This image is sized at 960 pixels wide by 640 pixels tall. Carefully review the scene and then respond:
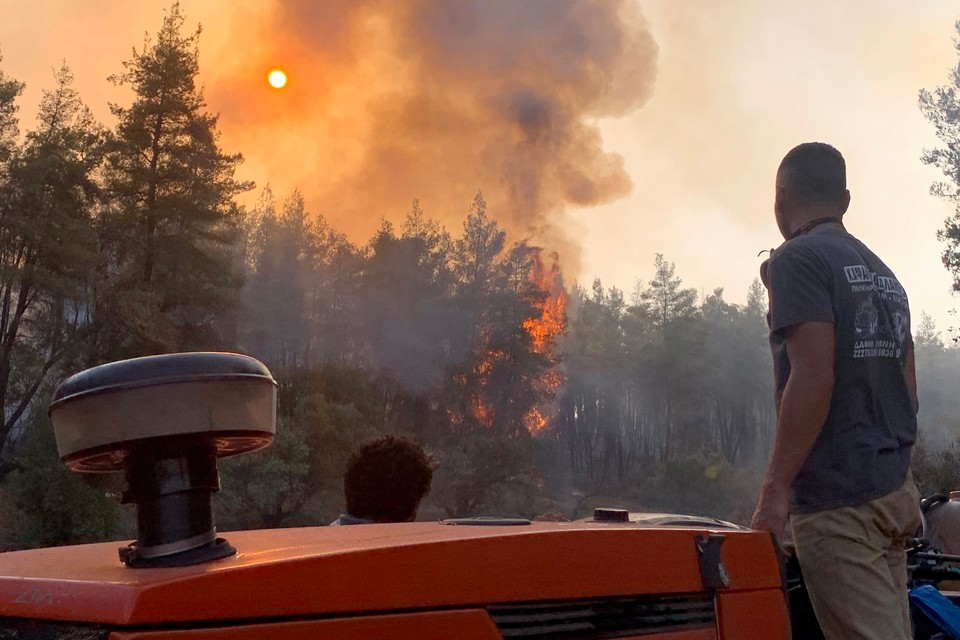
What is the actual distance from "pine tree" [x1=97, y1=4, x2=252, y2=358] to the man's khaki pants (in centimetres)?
3959

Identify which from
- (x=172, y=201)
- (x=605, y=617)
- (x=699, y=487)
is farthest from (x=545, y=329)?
(x=605, y=617)

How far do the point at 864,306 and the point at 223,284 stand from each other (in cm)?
4162

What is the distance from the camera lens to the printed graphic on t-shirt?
8.11 feet

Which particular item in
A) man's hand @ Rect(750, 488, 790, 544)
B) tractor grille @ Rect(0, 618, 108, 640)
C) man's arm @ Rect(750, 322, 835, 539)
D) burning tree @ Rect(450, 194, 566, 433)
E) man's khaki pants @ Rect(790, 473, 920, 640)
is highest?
burning tree @ Rect(450, 194, 566, 433)

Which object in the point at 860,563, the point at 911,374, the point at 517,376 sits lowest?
the point at 860,563

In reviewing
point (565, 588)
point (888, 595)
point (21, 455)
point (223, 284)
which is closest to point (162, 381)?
point (565, 588)

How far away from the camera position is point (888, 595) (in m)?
2.24

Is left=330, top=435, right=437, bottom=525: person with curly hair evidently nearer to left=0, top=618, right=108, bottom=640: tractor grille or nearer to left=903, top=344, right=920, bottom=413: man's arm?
left=903, top=344, right=920, bottom=413: man's arm

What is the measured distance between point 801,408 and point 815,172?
733 mm

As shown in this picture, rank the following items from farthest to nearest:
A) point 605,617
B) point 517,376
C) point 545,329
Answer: point 545,329, point 517,376, point 605,617

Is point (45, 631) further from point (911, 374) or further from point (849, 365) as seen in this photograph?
point (911, 374)

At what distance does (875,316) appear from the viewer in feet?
8.20

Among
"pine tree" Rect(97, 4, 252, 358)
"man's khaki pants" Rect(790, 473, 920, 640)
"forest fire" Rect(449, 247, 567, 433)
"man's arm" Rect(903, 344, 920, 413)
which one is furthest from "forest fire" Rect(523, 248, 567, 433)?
"man's khaki pants" Rect(790, 473, 920, 640)

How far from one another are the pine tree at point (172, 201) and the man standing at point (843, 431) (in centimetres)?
3946
